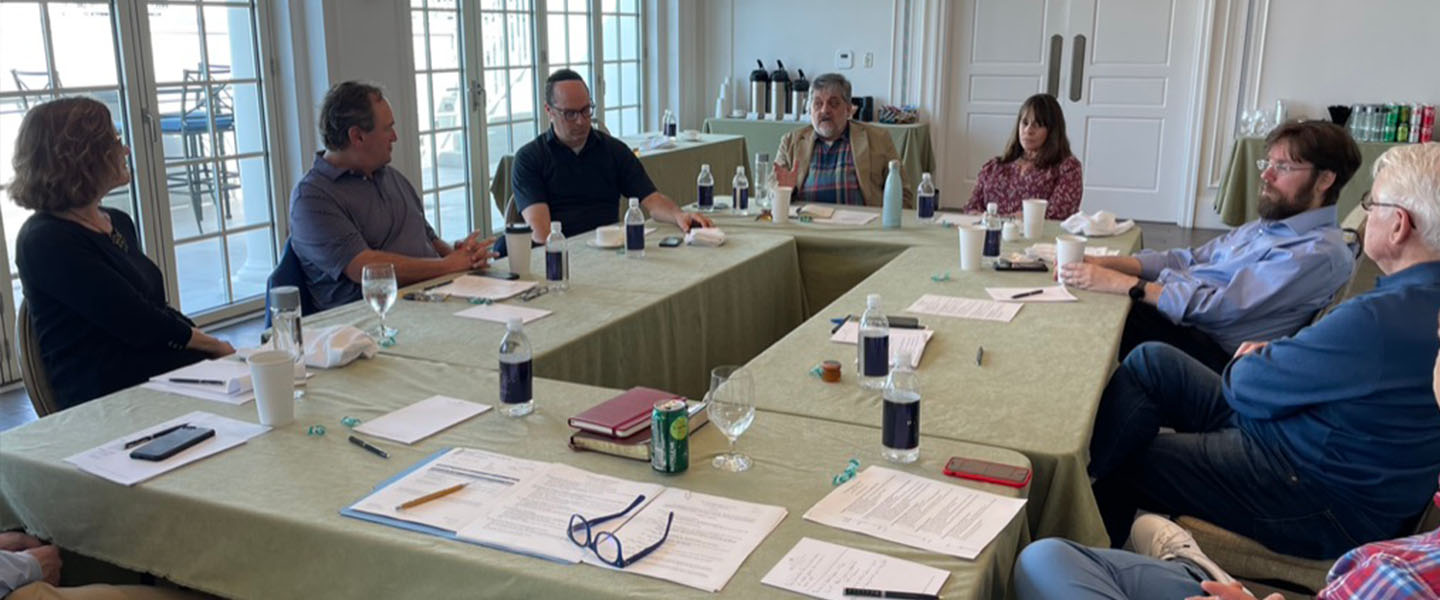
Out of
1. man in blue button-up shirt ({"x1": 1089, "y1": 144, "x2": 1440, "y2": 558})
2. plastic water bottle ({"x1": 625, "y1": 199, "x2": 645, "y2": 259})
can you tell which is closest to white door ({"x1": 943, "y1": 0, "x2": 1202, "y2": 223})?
plastic water bottle ({"x1": 625, "y1": 199, "x2": 645, "y2": 259})

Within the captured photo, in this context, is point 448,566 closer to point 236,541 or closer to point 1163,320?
point 236,541

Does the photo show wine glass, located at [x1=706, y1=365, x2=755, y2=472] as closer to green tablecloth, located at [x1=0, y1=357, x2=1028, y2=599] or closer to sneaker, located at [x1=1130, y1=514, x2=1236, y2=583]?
green tablecloth, located at [x1=0, y1=357, x2=1028, y2=599]

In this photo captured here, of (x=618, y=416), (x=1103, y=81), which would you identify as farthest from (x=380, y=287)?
(x=1103, y=81)

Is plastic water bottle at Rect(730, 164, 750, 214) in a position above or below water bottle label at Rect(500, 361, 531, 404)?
above

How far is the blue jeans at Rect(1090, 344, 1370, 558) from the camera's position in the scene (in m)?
2.06

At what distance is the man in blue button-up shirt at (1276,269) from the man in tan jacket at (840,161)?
1.69 meters

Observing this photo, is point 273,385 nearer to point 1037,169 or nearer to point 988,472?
point 988,472

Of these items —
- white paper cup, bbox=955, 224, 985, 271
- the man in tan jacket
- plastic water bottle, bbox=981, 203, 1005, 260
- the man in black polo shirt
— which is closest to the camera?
white paper cup, bbox=955, 224, 985, 271

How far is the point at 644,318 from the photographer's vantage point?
111 inches

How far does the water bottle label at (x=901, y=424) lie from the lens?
172 centimetres

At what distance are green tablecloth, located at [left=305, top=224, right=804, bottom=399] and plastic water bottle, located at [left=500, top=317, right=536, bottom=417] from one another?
1.15ft

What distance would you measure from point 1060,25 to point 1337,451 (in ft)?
20.3

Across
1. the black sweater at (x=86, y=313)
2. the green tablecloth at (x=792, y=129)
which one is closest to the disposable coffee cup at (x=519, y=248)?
the black sweater at (x=86, y=313)

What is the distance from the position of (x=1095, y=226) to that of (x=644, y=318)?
6.23ft
